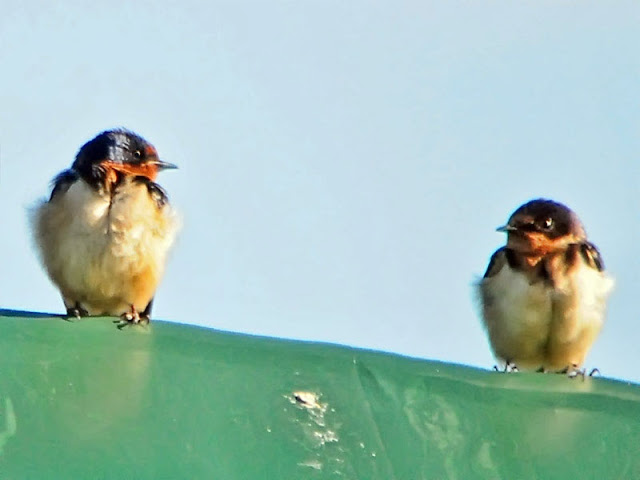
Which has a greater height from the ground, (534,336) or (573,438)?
(534,336)

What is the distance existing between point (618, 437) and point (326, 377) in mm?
997

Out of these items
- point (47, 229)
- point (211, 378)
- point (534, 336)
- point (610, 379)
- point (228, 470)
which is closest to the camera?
point (228, 470)

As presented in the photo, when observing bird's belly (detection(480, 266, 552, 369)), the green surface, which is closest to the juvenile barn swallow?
bird's belly (detection(480, 266, 552, 369))

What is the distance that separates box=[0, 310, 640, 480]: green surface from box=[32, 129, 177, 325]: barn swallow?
1.39 meters

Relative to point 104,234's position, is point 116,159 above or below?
above

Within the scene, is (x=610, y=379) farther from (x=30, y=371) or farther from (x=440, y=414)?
(x=30, y=371)

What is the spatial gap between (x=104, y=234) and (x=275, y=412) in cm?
212

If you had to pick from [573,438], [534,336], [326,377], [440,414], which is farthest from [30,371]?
[534,336]

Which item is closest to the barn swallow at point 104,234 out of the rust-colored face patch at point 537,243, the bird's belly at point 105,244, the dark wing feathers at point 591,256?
the bird's belly at point 105,244

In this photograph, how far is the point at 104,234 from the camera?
23.2 ft

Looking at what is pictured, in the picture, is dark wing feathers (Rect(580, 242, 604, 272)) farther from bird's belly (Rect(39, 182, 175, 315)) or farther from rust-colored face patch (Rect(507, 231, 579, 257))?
bird's belly (Rect(39, 182, 175, 315))

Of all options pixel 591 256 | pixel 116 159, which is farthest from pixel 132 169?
pixel 591 256

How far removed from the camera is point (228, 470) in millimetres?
4844

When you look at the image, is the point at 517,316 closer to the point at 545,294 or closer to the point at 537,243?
the point at 545,294
